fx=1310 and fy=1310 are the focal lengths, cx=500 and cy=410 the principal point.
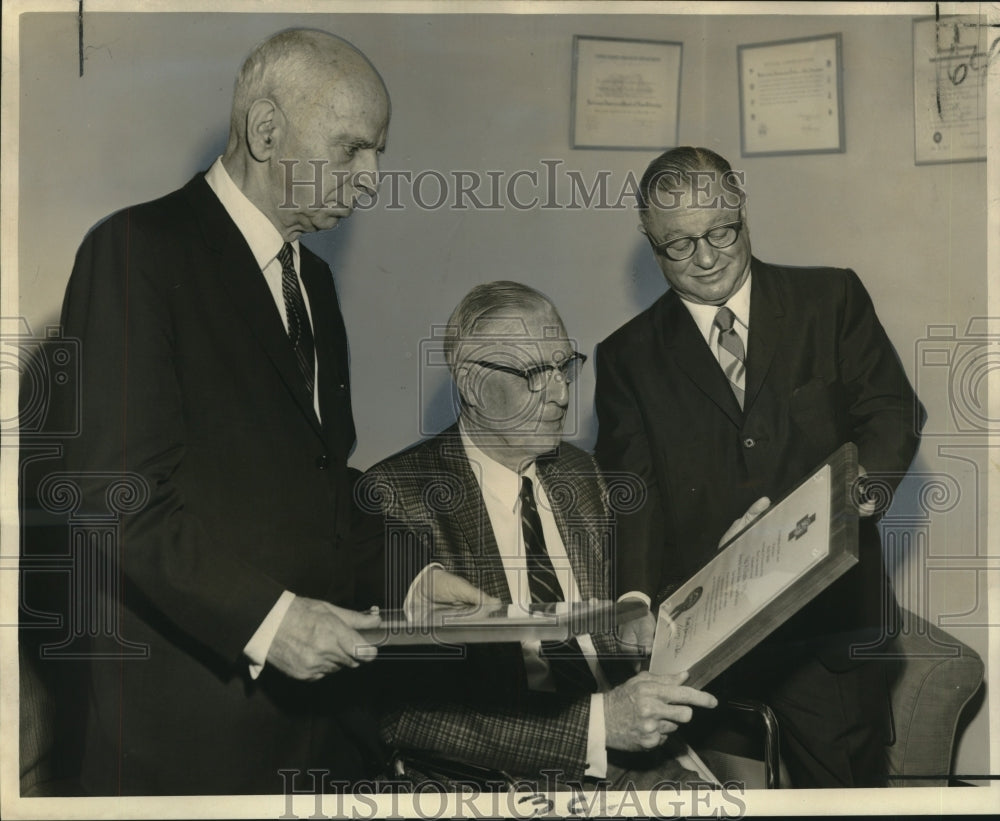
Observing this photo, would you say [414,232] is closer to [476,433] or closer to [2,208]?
[476,433]

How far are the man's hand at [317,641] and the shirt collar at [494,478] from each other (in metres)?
0.50

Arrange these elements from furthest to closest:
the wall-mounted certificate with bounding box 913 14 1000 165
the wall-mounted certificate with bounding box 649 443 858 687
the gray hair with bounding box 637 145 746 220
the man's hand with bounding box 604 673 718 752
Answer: the wall-mounted certificate with bounding box 913 14 1000 165
the gray hair with bounding box 637 145 746 220
the man's hand with bounding box 604 673 718 752
the wall-mounted certificate with bounding box 649 443 858 687

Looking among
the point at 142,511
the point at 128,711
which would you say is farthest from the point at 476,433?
the point at 128,711

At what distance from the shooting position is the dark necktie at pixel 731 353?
3.89 metres

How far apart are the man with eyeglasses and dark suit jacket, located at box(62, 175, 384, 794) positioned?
2.97 feet

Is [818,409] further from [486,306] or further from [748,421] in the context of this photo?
[486,306]

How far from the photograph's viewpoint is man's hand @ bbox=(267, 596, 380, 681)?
3627mm

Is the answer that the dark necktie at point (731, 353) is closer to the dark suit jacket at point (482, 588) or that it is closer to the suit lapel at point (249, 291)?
the dark suit jacket at point (482, 588)

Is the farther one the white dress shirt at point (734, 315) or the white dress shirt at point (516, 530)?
the white dress shirt at point (734, 315)

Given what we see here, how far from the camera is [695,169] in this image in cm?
391

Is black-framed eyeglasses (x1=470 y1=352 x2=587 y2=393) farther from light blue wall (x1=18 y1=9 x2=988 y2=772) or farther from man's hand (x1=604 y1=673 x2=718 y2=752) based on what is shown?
man's hand (x1=604 y1=673 x2=718 y2=752)

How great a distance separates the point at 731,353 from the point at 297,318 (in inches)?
50.5

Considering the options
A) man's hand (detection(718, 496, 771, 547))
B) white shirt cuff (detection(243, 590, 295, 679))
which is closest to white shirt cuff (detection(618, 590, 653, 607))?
man's hand (detection(718, 496, 771, 547))

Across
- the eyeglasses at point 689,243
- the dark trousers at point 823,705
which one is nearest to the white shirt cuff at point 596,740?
the dark trousers at point 823,705
